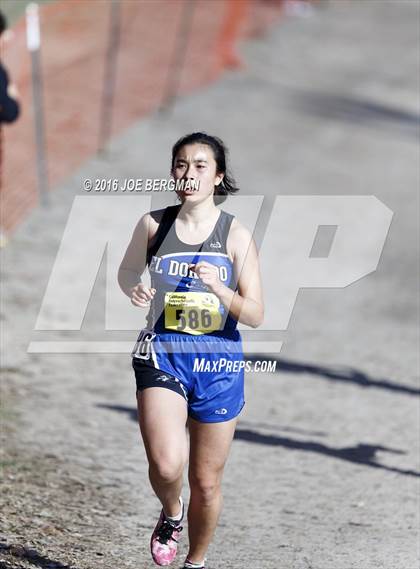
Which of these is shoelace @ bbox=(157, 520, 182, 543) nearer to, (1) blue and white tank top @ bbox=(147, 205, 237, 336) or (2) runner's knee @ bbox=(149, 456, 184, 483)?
(2) runner's knee @ bbox=(149, 456, 184, 483)

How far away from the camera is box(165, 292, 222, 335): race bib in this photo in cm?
502

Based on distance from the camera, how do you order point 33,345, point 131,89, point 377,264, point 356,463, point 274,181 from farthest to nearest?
point 131,89 < point 274,181 < point 377,264 < point 33,345 < point 356,463

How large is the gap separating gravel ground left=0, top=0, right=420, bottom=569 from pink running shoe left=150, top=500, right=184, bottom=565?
0.67 m

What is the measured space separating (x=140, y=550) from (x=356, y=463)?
238 cm

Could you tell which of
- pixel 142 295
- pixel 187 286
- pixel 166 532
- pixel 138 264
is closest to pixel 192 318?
pixel 187 286

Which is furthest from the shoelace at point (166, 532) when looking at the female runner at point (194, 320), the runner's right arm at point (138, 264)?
the runner's right arm at point (138, 264)

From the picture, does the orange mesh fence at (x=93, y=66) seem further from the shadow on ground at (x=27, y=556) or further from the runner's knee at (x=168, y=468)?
the runner's knee at (x=168, y=468)

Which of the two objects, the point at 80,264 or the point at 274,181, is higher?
the point at 274,181

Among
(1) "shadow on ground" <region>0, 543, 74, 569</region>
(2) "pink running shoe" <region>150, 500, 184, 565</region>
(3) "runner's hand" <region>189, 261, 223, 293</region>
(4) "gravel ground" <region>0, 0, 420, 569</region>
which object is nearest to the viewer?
(3) "runner's hand" <region>189, 261, 223, 293</region>

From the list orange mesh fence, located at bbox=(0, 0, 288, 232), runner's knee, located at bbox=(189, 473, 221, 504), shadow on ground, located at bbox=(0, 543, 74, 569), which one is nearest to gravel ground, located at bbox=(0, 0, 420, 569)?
shadow on ground, located at bbox=(0, 543, 74, 569)

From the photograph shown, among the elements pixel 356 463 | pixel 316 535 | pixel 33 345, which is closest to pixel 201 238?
pixel 316 535

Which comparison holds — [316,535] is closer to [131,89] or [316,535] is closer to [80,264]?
[80,264]

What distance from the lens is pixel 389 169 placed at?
18.0 metres

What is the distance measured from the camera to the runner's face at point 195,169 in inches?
198
